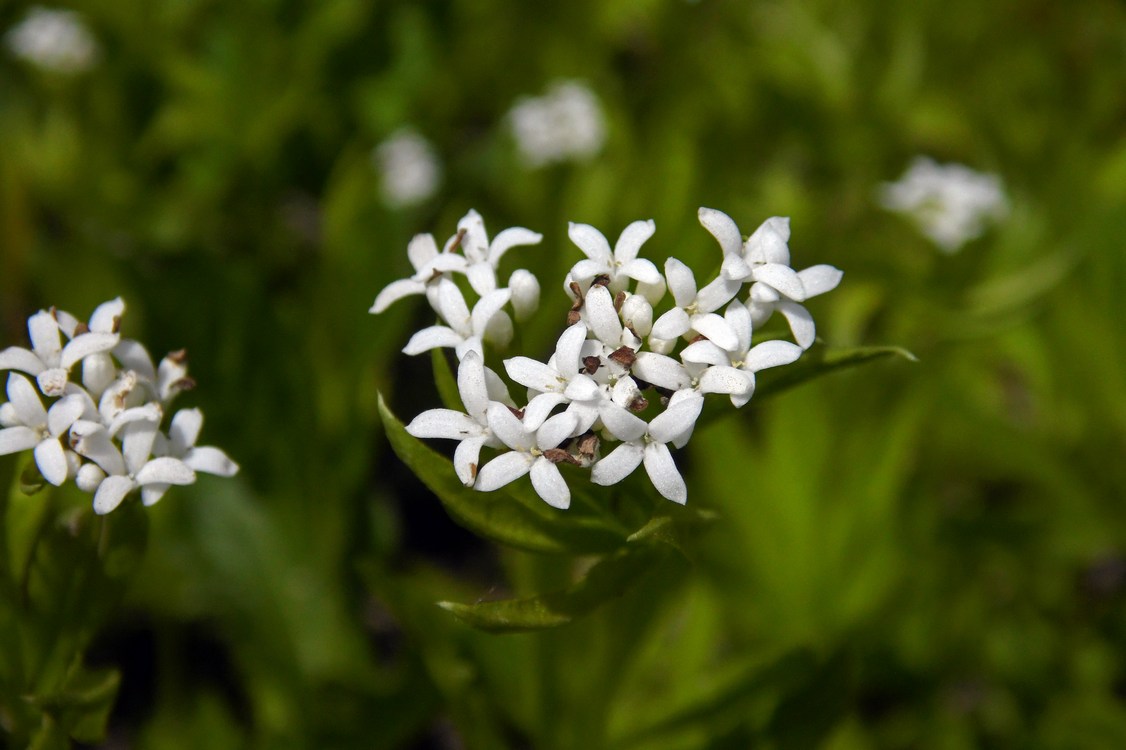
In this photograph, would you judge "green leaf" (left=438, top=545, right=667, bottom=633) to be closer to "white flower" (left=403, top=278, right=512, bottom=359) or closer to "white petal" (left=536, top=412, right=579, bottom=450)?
"white petal" (left=536, top=412, right=579, bottom=450)

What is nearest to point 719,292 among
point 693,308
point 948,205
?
point 693,308

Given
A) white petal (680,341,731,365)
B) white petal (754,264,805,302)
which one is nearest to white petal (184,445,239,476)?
white petal (680,341,731,365)

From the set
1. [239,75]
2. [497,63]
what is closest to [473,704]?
[239,75]

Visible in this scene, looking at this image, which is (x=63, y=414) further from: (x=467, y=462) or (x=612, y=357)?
(x=612, y=357)

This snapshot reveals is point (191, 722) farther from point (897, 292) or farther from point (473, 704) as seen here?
point (897, 292)

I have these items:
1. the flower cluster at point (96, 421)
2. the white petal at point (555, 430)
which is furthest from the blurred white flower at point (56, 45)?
the white petal at point (555, 430)
